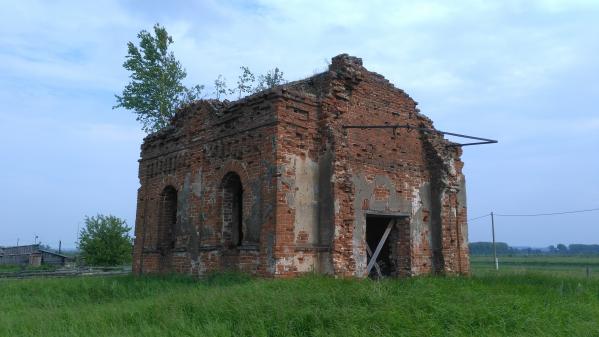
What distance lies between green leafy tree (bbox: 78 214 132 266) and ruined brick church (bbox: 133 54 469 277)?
40.2ft

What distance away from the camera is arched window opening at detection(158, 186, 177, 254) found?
12938 millimetres

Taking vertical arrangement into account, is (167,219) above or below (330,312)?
above

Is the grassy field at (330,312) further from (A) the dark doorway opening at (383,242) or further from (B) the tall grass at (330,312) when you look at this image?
(A) the dark doorway opening at (383,242)

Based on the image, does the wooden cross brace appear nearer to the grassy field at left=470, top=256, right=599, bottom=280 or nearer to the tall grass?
the tall grass

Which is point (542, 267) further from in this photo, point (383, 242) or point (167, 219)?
point (167, 219)

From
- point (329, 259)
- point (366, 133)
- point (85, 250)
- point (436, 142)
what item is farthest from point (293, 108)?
point (85, 250)

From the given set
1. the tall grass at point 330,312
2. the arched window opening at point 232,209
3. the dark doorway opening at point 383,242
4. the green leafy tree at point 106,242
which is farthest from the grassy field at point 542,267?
the green leafy tree at point 106,242

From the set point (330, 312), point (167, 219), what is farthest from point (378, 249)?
point (167, 219)

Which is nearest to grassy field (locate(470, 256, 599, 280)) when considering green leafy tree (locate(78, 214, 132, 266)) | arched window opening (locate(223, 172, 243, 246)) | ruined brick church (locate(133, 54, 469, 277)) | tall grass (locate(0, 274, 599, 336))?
ruined brick church (locate(133, 54, 469, 277))

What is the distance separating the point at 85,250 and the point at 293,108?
64.8ft

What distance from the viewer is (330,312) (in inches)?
260

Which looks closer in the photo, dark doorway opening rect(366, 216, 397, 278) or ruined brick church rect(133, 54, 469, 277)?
ruined brick church rect(133, 54, 469, 277)

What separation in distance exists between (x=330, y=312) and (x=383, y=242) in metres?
4.75

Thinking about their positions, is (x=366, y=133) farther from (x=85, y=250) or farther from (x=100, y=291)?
(x=85, y=250)
